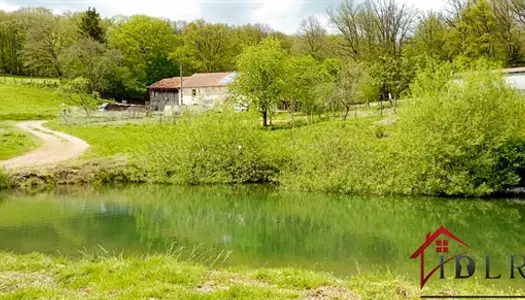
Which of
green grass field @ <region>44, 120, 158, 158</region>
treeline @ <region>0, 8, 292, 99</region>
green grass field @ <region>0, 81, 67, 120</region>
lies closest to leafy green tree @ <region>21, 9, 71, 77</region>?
treeline @ <region>0, 8, 292, 99</region>

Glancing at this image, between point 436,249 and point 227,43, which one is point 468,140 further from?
point 227,43

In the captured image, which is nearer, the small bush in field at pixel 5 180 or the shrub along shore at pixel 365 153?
the shrub along shore at pixel 365 153

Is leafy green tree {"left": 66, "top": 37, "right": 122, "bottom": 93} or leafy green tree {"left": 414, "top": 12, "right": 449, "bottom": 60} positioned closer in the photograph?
leafy green tree {"left": 414, "top": 12, "right": 449, "bottom": 60}

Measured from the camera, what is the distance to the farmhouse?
57.5 m

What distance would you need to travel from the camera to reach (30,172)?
25594 millimetres

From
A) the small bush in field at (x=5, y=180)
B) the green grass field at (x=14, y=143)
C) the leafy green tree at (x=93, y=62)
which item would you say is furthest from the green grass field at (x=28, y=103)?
the small bush in field at (x=5, y=180)

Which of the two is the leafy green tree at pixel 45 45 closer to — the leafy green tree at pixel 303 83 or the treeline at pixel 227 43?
the treeline at pixel 227 43

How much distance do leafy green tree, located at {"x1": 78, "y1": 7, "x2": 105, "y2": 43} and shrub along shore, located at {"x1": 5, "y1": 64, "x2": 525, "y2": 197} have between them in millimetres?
46500

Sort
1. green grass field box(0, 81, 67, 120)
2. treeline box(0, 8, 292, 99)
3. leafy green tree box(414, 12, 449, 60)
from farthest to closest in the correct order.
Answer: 1. treeline box(0, 8, 292, 99)
2. leafy green tree box(414, 12, 449, 60)
3. green grass field box(0, 81, 67, 120)

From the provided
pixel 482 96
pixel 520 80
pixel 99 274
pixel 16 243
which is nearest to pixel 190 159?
pixel 16 243

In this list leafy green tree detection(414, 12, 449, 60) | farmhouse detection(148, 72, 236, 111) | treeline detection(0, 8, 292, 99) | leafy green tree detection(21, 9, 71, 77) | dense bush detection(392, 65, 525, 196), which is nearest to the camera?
dense bush detection(392, 65, 525, 196)

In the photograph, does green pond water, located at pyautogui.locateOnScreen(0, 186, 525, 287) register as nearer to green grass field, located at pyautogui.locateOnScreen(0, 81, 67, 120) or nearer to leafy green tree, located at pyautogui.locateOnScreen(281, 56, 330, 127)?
leafy green tree, located at pyautogui.locateOnScreen(281, 56, 330, 127)

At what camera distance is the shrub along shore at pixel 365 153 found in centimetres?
2105

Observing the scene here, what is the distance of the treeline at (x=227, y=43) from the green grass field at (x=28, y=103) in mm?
5127
